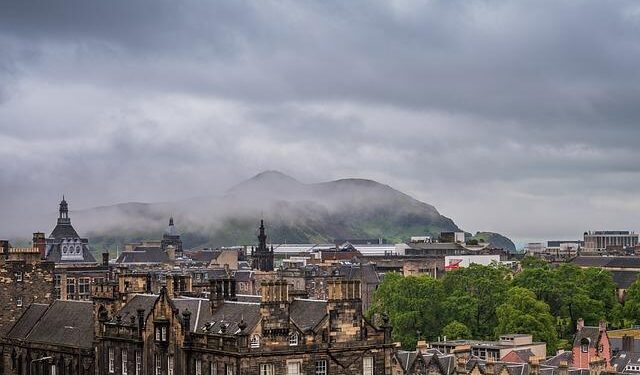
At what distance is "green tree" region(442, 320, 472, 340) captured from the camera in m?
136

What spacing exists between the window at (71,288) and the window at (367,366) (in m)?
111

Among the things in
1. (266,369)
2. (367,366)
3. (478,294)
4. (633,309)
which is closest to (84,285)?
(478,294)

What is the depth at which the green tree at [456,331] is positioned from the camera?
136 metres

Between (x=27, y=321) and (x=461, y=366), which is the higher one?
(x=27, y=321)

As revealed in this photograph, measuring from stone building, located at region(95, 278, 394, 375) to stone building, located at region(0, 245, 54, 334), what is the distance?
82.2 ft

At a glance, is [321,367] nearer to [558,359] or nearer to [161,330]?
[161,330]

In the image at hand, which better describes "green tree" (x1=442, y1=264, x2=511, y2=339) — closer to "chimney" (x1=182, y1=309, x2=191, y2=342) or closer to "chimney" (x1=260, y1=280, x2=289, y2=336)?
"chimney" (x1=182, y1=309, x2=191, y2=342)

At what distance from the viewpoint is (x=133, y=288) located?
90125 millimetres

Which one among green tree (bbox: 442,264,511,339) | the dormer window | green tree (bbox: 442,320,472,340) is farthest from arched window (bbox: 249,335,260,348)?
green tree (bbox: 442,264,511,339)

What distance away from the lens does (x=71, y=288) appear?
179 metres

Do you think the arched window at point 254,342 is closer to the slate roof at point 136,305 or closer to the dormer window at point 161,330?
the dormer window at point 161,330

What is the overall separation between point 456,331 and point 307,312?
64.9 meters

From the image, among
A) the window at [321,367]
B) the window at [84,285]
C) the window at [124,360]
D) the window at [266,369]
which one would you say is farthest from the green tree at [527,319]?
the window at [84,285]

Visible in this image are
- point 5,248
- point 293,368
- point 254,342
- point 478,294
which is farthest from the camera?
point 478,294
